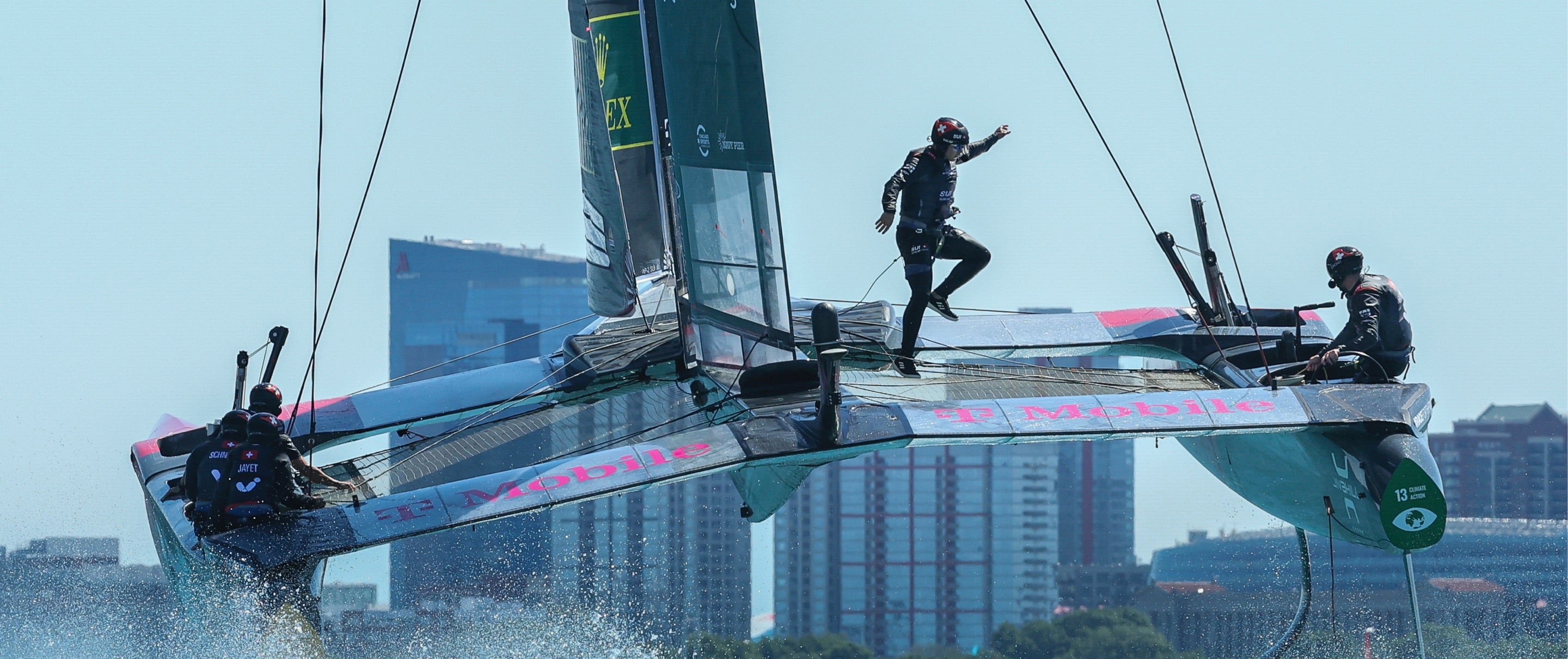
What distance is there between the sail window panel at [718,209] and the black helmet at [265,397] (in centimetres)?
161

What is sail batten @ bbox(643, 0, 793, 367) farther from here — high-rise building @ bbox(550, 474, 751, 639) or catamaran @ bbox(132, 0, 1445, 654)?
high-rise building @ bbox(550, 474, 751, 639)

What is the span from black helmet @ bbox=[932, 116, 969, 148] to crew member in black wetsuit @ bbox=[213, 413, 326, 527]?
2.59 meters

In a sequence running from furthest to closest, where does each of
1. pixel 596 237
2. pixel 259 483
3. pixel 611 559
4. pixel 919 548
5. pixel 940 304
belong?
1. pixel 919 548
2. pixel 611 559
3. pixel 596 237
4. pixel 940 304
5. pixel 259 483

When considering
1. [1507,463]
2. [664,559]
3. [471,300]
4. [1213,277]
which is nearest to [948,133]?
[1213,277]

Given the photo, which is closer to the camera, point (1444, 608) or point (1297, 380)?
point (1297, 380)

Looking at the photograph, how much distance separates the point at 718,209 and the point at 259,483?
1.95m

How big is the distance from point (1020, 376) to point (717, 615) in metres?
20.4

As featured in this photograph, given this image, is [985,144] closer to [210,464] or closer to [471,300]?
[210,464]

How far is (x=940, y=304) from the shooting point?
7.77 m

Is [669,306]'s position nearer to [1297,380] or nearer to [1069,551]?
[1297,380]

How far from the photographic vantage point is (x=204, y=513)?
6332mm

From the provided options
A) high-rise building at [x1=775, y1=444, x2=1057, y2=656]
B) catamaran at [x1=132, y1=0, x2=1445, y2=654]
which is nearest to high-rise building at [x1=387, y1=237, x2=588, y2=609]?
high-rise building at [x1=775, y1=444, x2=1057, y2=656]

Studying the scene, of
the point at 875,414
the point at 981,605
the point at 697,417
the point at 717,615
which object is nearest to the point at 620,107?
the point at 697,417

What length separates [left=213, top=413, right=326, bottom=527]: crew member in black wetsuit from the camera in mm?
6207
